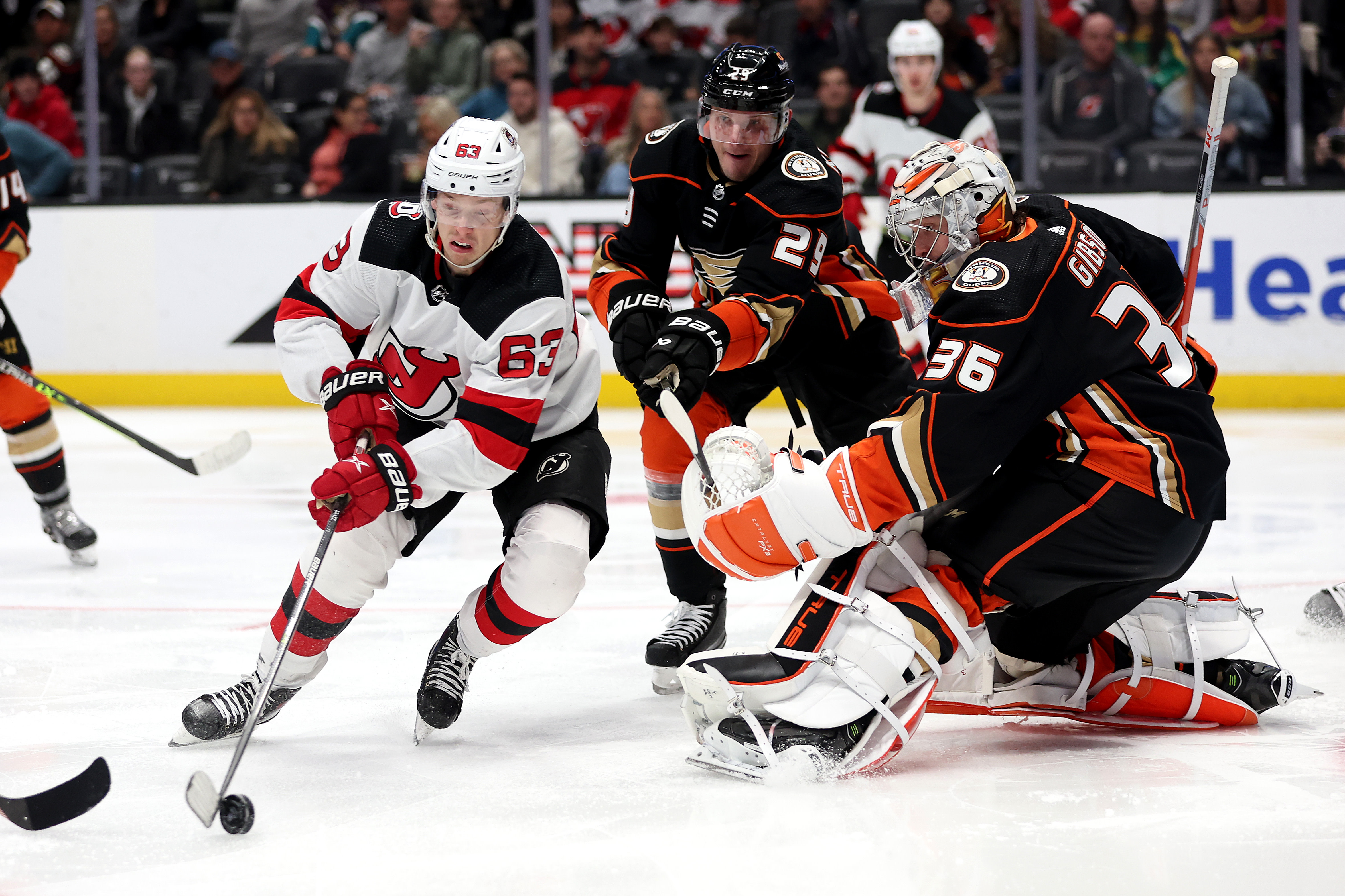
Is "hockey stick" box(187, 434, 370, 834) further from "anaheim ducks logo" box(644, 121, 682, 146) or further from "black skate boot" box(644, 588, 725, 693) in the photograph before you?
"anaheim ducks logo" box(644, 121, 682, 146)

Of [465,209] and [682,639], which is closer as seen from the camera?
[465,209]

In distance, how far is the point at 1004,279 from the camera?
6.58 ft

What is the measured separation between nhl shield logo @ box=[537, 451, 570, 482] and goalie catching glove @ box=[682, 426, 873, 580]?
0.40 m

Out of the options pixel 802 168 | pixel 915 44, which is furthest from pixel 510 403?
pixel 915 44

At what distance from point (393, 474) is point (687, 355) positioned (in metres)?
0.56

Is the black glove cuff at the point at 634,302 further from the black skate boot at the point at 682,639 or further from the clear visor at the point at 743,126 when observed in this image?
the black skate boot at the point at 682,639

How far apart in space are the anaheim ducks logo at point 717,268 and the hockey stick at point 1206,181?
2.67 feet

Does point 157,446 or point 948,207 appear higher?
point 948,207

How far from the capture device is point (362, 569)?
2.27 metres

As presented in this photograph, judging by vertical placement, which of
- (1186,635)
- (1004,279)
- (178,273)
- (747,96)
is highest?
(747,96)

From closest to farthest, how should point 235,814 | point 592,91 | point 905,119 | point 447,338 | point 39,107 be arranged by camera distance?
point 235,814 < point 447,338 < point 905,119 < point 592,91 < point 39,107

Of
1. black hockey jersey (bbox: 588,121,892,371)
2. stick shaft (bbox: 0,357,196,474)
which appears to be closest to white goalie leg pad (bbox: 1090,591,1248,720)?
black hockey jersey (bbox: 588,121,892,371)

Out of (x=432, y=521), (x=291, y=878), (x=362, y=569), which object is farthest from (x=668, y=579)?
(x=291, y=878)

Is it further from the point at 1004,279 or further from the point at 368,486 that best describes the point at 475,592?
the point at 1004,279
